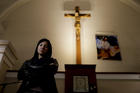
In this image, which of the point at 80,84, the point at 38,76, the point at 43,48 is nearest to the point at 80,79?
the point at 80,84

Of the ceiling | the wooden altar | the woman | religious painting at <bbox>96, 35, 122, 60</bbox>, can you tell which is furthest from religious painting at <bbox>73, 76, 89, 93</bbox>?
the ceiling

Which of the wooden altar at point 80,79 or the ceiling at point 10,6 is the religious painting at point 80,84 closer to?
the wooden altar at point 80,79

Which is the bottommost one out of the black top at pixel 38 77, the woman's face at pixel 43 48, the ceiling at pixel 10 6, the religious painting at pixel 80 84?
the religious painting at pixel 80 84

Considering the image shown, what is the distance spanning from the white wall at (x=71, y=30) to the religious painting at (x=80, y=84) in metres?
0.85

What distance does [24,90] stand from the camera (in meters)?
1.89

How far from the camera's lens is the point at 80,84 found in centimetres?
286

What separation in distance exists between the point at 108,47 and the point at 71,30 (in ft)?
3.49

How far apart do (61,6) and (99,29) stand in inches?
54.4

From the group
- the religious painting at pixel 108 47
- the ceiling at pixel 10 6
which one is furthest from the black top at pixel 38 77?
the ceiling at pixel 10 6

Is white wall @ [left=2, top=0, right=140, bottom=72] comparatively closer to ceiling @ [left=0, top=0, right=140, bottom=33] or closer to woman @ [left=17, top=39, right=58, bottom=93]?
ceiling @ [left=0, top=0, right=140, bottom=33]

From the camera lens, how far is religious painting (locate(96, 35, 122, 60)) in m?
3.94

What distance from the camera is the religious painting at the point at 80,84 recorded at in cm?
280

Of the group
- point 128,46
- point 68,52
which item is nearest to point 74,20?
point 68,52

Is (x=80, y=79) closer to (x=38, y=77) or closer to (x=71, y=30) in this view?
(x=38, y=77)
